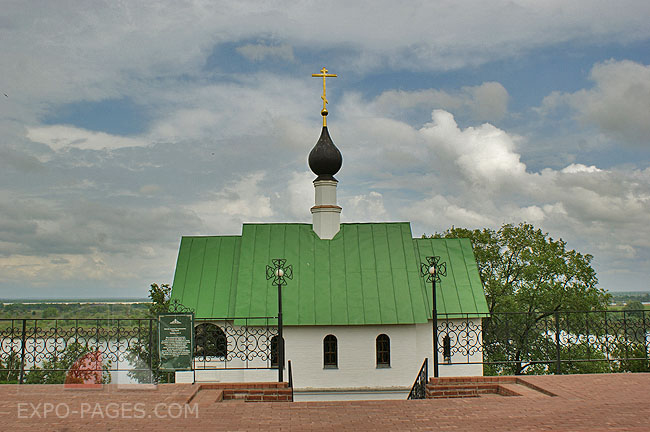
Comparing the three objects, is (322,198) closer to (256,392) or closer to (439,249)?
(439,249)

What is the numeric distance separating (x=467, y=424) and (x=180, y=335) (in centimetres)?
558

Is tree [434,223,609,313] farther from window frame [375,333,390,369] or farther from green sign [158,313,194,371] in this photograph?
green sign [158,313,194,371]

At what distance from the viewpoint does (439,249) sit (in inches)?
851

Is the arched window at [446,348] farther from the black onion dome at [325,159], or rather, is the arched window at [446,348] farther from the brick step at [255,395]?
the brick step at [255,395]

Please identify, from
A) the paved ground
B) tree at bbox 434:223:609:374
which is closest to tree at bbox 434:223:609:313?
tree at bbox 434:223:609:374

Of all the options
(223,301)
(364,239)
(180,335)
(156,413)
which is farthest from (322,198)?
(156,413)

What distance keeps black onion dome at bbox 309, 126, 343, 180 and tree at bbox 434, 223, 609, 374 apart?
40.3ft

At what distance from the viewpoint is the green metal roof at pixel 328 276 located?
18578mm

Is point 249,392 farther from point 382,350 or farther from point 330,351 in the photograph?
point 382,350

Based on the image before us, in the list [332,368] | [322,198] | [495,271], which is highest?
[322,198]

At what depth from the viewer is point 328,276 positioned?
64.7 feet

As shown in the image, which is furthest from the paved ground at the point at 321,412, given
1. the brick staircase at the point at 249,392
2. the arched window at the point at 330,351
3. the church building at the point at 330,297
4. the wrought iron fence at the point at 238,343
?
the arched window at the point at 330,351

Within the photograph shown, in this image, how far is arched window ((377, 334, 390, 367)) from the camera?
60.8ft

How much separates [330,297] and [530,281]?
16509 mm
